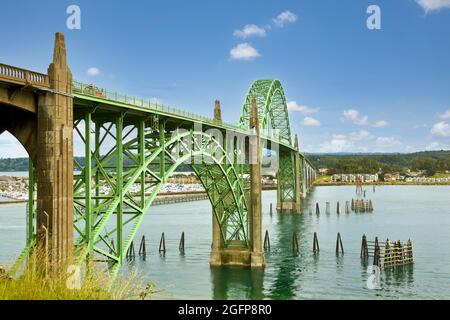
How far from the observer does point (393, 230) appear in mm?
67000

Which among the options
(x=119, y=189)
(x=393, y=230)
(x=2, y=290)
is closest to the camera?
(x=2, y=290)

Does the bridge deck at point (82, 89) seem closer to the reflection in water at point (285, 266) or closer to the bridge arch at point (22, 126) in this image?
the bridge arch at point (22, 126)

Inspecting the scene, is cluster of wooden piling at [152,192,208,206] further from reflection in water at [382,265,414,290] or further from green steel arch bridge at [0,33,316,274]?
green steel arch bridge at [0,33,316,274]

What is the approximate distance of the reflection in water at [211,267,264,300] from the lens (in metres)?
33.6

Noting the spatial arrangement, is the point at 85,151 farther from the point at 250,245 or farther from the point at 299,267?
the point at 299,267

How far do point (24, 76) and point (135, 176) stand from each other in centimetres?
752

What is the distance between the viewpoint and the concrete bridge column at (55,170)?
17453mm

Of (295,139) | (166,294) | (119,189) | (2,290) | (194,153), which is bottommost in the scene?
(166,294)

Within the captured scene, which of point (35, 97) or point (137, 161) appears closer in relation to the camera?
point (35, 97)

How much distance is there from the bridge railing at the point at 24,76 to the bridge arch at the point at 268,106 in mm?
47612

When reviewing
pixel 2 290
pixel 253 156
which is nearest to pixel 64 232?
pixel 2 290

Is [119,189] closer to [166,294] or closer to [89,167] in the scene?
[89,167]

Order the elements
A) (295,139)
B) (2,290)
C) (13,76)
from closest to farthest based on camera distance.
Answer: (2,290), (13,76), (295,139)
